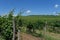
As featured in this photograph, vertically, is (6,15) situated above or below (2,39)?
above

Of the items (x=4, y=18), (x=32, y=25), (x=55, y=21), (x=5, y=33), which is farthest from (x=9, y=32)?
(x=55, y=21)

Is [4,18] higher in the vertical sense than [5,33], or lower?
higher

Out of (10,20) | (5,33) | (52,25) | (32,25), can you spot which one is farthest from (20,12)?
(52,25)

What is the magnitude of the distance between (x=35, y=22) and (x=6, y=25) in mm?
11251

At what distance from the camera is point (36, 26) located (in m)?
21.4

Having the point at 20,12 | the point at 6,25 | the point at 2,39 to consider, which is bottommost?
the point at 2,39

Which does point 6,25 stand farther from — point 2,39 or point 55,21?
point 55,21

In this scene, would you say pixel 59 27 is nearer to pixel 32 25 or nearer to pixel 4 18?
pixel 32 25

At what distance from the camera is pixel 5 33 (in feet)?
34.0

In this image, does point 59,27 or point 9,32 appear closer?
point 9,32

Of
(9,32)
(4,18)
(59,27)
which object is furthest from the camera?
(59,27)

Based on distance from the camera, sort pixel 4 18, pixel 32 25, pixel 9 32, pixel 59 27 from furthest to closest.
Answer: pixel 59 27
pixel 32 25
pixel 4 18
pixel 9 32

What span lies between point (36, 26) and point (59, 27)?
4.79m

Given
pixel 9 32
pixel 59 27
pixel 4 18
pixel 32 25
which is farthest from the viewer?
pixel 59 27
